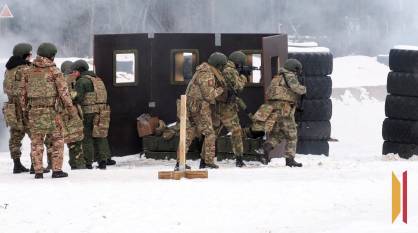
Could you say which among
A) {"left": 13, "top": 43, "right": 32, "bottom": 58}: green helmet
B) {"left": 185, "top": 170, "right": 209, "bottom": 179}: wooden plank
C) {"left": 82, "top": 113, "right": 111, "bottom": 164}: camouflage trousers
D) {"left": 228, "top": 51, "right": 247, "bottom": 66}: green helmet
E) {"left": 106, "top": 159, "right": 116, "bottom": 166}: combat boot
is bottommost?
{"left": 106, "top": 159, "right": 116, "bottom": 166}: combat boot

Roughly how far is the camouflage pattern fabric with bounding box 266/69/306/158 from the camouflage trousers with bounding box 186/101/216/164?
0.92 meters

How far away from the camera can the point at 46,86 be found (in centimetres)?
1244

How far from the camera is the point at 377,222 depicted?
1034cm

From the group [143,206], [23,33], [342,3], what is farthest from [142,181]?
[342,3]

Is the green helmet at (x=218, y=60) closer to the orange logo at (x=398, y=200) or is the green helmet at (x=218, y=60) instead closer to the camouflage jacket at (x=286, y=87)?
the camouflage jacket at (x=286, y=87)

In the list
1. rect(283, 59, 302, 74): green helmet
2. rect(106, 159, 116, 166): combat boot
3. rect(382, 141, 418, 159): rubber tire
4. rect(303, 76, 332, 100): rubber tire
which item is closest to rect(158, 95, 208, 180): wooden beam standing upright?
rect(283, 59, 302, 74): green helmet

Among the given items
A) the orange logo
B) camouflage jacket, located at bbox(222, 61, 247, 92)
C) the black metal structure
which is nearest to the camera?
the orange logo

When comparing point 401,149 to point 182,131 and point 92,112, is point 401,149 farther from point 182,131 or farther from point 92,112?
point 182,131

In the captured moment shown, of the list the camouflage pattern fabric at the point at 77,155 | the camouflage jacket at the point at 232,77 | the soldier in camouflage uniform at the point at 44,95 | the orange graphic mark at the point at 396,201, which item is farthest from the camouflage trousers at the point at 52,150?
the orange graphic mark at the point at 396,201

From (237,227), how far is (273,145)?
5125 mm

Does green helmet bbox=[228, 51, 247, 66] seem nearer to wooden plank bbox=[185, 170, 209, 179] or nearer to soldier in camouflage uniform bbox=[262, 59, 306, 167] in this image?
soldier in camouflage uniform bbox=[262, 59, 306, 167]

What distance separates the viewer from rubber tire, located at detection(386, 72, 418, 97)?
17422mm

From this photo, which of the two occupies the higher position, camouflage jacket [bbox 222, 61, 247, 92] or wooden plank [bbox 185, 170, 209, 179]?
camouflage jacket [bbox 222, 61, 247, 92]

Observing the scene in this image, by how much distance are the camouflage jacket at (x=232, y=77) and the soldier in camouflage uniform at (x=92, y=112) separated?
1.63 metres
